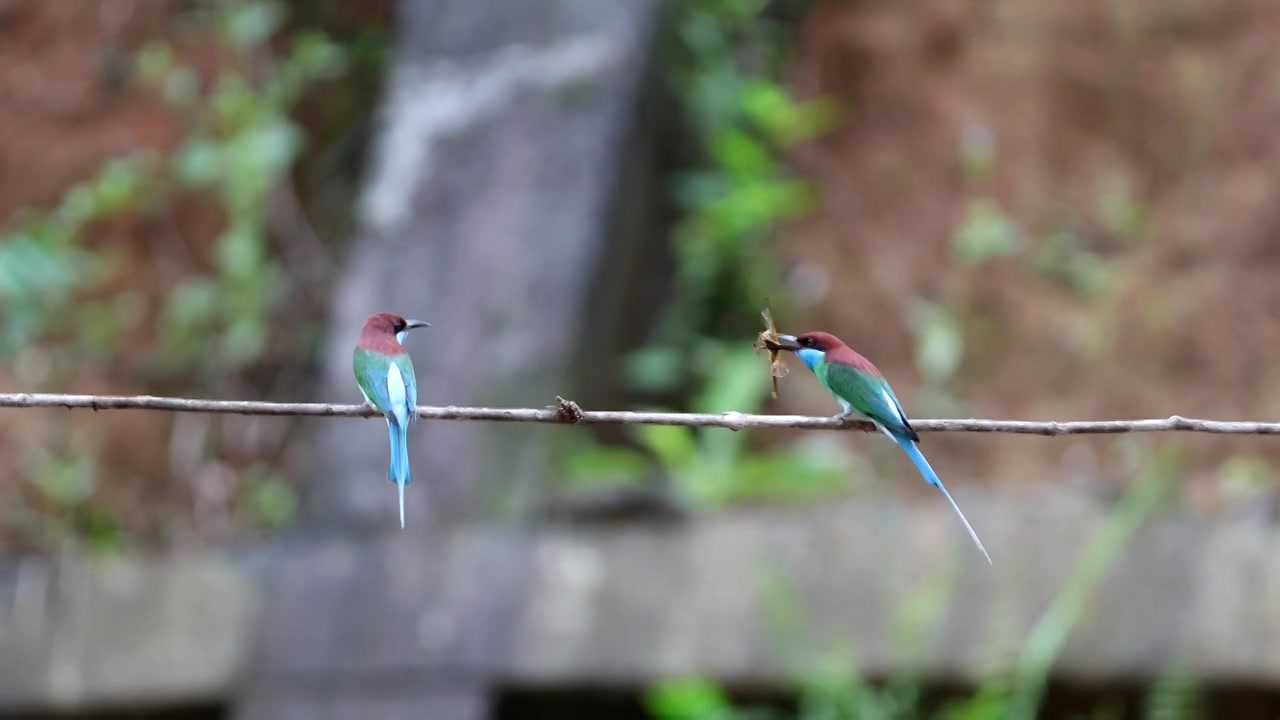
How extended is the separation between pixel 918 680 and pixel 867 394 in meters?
1.88

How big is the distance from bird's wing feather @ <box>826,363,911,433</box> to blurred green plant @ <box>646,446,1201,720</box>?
5.72 feet

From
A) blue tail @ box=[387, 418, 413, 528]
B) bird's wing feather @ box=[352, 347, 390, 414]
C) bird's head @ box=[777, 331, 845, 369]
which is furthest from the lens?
bird's head @ box=[777, 331, 845, 369]

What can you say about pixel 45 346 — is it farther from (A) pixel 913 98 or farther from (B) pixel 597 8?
(A) pixel 913 98

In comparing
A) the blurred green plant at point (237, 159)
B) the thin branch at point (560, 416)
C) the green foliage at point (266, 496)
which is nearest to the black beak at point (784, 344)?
the thin branch at point (560, 416)

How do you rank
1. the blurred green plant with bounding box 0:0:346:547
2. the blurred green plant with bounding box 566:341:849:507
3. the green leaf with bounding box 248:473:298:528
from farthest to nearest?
1. the blurred green plant with bounding box 0:0:346:547
2. the green leaf with bounding box 248:473:298:528
3. the blurred green plant with bounding box 566:341:849:507

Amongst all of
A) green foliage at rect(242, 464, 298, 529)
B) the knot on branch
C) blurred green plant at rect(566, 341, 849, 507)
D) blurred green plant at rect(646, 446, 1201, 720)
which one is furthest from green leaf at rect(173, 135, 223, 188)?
the knot on branch

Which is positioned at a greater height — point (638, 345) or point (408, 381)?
point (638, 345)

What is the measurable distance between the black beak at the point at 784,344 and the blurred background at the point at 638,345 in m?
1.83

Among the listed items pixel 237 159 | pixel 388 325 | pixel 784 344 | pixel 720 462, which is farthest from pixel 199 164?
pixel 784 344

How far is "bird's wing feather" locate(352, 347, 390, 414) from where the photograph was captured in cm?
199

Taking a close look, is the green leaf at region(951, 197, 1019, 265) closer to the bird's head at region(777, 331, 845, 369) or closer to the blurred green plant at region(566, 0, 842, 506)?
the blurred green plant at region(566, 0, 842, 506)

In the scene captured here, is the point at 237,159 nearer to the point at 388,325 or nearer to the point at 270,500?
the point at 270,500

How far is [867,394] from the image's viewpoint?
2.08 metres

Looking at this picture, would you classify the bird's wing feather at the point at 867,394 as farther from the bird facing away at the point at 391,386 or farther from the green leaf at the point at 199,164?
the green leaf at the point at 199,164
